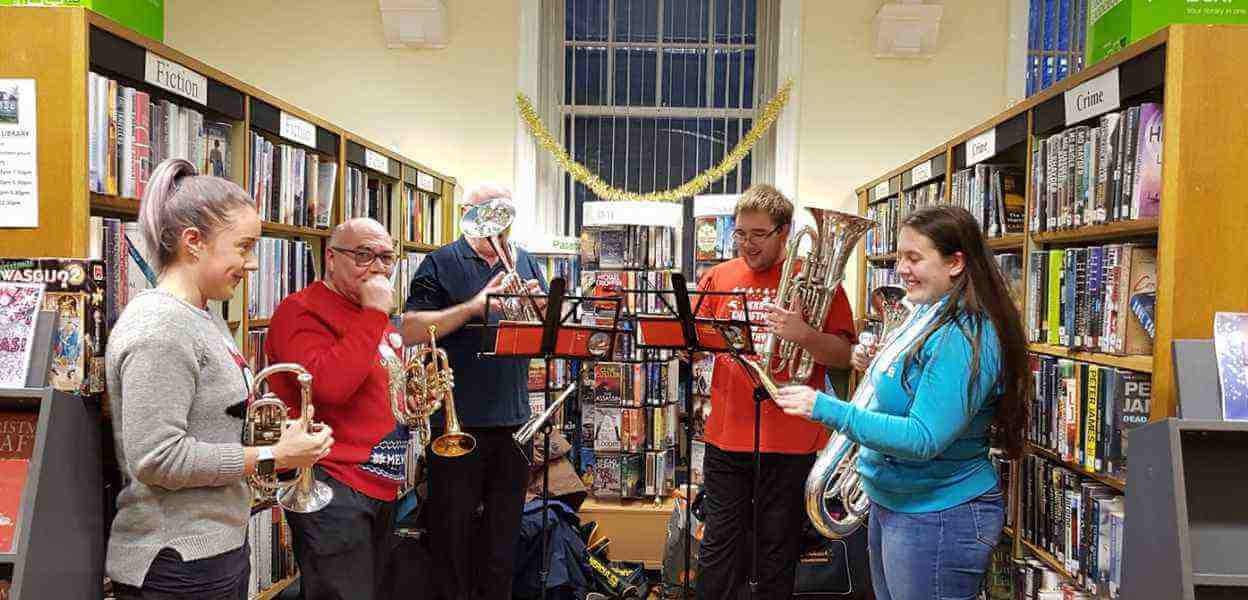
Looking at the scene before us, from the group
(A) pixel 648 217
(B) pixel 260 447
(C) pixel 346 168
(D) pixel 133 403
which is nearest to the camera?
(D) pixel 133 403

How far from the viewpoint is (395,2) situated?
5.49m

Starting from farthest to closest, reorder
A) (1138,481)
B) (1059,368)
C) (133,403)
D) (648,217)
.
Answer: (648,217) < (1059,368) < (1138,481) < (133,403)

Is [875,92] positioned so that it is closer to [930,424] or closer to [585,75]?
[585,75]

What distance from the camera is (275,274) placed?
10.3ft

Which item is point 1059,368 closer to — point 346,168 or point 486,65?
point 346,168

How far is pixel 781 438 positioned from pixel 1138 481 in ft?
3.24

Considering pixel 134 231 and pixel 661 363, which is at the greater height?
pixel 134 231

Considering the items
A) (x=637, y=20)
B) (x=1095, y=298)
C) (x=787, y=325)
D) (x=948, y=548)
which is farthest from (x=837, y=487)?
(x=637, y=20)

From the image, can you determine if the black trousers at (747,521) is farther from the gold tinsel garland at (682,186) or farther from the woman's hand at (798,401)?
the gold tinsel garland at (682,186)

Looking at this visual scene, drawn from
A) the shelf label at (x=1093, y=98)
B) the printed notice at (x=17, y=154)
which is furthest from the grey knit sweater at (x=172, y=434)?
the shelf label at (x=1093, y=98)

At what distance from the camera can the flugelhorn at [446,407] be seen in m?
2.45

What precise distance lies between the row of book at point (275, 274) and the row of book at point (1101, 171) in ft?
8.35

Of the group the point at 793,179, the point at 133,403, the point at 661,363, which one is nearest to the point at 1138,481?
the point at 133,403

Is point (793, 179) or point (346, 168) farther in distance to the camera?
point (793, 179)
